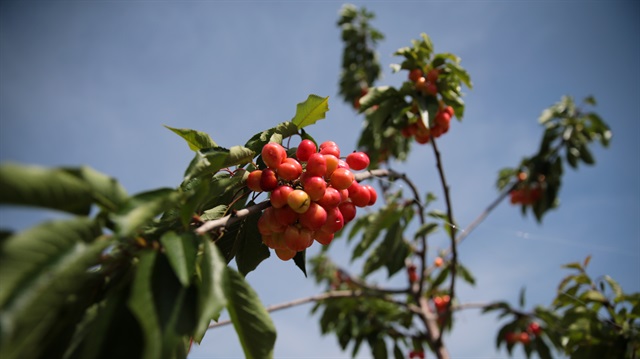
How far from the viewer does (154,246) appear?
79cm

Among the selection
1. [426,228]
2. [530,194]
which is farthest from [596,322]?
[530,194]

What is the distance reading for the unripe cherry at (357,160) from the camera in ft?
4.57

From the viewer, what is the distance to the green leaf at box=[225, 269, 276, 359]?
81cm

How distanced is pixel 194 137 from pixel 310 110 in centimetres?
40

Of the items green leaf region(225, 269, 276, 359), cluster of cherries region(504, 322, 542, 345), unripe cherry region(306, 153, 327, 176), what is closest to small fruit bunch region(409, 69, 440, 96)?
unripe cherry region(306, 153, 327, 176)

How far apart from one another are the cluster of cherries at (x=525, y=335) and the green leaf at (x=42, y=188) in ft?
13.9

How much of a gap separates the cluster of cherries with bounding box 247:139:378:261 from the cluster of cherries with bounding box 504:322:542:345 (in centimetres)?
356

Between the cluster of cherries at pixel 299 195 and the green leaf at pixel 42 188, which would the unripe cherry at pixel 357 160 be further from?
the green leaf at pixel 42 188

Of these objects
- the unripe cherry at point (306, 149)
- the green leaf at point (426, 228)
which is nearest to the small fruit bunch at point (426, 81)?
the green leaf at point (426, 228)

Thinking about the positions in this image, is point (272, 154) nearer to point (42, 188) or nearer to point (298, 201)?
point (298, 201)

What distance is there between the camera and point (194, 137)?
116cm

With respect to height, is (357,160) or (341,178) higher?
(357,160)

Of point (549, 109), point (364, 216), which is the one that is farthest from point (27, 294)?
point (549, 109)

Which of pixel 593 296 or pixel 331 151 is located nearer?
pixel 331 151
